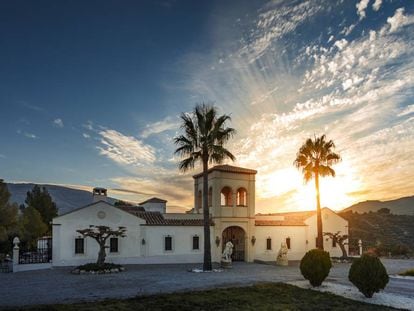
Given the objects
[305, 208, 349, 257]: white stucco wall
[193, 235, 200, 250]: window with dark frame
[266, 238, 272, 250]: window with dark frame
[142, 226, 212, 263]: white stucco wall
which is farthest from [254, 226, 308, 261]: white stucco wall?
[142, 226, 212, 263]: white stucco wall

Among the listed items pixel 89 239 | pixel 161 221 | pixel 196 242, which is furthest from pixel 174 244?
pixel 89 239

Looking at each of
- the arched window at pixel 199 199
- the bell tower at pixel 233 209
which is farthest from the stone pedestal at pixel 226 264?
the arched window at pixel 199 199

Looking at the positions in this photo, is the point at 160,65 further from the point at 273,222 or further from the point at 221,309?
the point at 273,222

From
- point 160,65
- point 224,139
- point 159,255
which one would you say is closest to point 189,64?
point 160,65

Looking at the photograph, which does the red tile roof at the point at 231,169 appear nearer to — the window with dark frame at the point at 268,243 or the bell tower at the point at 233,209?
the bell tower at the point at 233,209

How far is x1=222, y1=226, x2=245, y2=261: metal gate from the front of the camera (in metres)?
37.1

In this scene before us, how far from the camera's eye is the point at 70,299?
1639 centimetres

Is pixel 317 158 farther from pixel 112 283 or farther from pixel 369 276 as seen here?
pixel 112 283

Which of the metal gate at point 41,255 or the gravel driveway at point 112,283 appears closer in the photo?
the gravel driveway at point 112,283

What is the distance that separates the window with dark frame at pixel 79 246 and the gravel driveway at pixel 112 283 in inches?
101

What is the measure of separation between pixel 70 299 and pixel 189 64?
1536 centimetres

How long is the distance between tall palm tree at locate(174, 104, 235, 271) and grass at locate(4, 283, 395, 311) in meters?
12.5

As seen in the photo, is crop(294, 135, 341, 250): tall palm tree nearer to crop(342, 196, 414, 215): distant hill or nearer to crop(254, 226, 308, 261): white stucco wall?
crop(254, 226, 308, 261): white stucco wall

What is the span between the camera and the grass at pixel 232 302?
15.0 m
